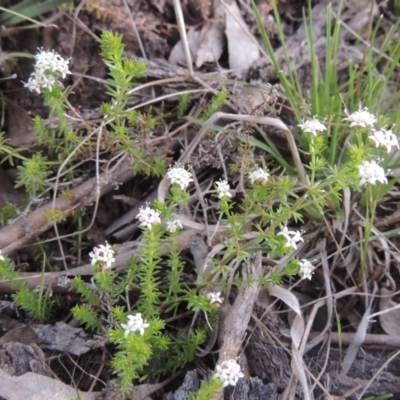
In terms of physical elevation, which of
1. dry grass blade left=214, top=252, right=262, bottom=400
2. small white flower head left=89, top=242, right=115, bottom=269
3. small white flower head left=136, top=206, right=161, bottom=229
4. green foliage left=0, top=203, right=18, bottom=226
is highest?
small white flower head left=136, top=206, right=161, bottom=229

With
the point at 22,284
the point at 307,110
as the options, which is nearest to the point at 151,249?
the point at 22,284

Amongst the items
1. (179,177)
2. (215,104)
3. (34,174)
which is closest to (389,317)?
(179,177)

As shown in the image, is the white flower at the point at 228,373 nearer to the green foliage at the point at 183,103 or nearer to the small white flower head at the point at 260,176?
the small white flower head at the point at 260,176

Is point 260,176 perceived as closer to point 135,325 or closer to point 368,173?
point 368,173

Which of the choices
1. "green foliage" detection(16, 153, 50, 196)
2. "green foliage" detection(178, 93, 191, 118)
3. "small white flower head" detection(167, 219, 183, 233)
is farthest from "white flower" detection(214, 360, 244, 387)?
"green foliage" detection(178, 93, 191, 118)

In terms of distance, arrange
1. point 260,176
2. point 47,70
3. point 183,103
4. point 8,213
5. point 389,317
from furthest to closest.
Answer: point 183,103
point 8,213
point 389,317
point 47,70
point 260,176

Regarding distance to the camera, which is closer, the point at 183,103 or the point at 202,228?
the point at 202,228

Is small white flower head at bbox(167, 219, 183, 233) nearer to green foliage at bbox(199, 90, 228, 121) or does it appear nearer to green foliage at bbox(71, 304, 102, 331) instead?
green foliage at bbox(71, 304, 102, 331)

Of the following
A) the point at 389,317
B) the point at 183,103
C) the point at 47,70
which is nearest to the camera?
the point at 47,70

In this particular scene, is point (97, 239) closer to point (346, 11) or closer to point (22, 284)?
point (22, 284)
